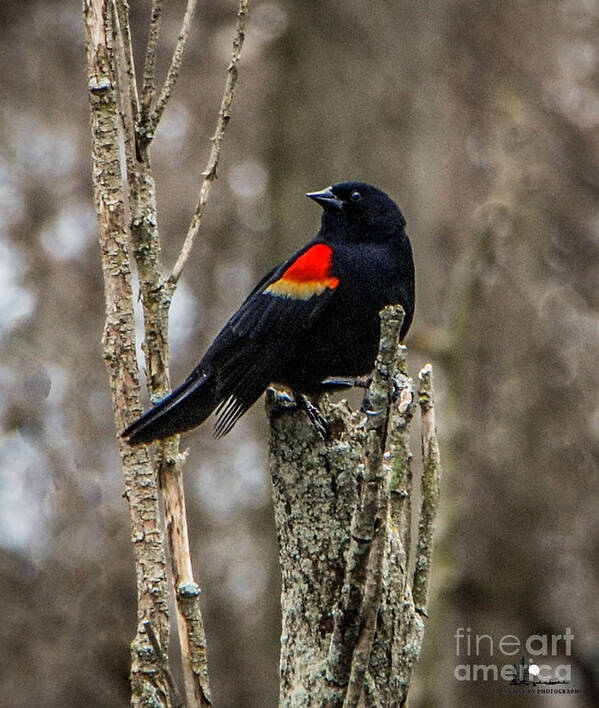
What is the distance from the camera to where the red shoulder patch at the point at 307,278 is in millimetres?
3605

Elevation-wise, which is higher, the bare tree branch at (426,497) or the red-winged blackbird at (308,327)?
the red-winged blackbird at (308,327)

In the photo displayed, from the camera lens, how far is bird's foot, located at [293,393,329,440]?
309cm

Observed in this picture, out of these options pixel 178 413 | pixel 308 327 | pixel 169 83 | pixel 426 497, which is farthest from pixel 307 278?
pixel 169 83

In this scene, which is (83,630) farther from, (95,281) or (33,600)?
(95,281)

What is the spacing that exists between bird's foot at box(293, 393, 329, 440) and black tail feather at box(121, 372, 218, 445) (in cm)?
31

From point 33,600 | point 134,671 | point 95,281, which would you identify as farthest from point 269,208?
point 134,671

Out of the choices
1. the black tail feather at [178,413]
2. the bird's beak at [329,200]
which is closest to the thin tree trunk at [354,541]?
the black tail feather at [178,413]

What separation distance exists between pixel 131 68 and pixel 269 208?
4320mm

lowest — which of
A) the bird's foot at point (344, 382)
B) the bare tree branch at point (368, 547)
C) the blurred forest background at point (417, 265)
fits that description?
the bare tree branch at point (368, 547)

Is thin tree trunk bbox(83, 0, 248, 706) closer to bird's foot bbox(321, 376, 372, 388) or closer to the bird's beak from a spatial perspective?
bird's foot bbox(321, 376, 372, 388)

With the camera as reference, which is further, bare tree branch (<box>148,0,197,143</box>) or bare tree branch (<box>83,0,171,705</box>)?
bare tree branch (<box>148,0,197,143</box>)

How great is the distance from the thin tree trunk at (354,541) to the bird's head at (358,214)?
0.94 meters

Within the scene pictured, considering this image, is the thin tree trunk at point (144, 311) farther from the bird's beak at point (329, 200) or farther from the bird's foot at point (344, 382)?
the bird's beak at point (329, 200)

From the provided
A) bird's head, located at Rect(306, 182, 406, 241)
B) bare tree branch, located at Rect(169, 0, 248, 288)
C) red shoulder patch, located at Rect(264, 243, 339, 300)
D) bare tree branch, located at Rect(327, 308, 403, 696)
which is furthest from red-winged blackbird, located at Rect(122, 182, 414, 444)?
bare tree branch, located at Rect(327, 308, 403, 696)
